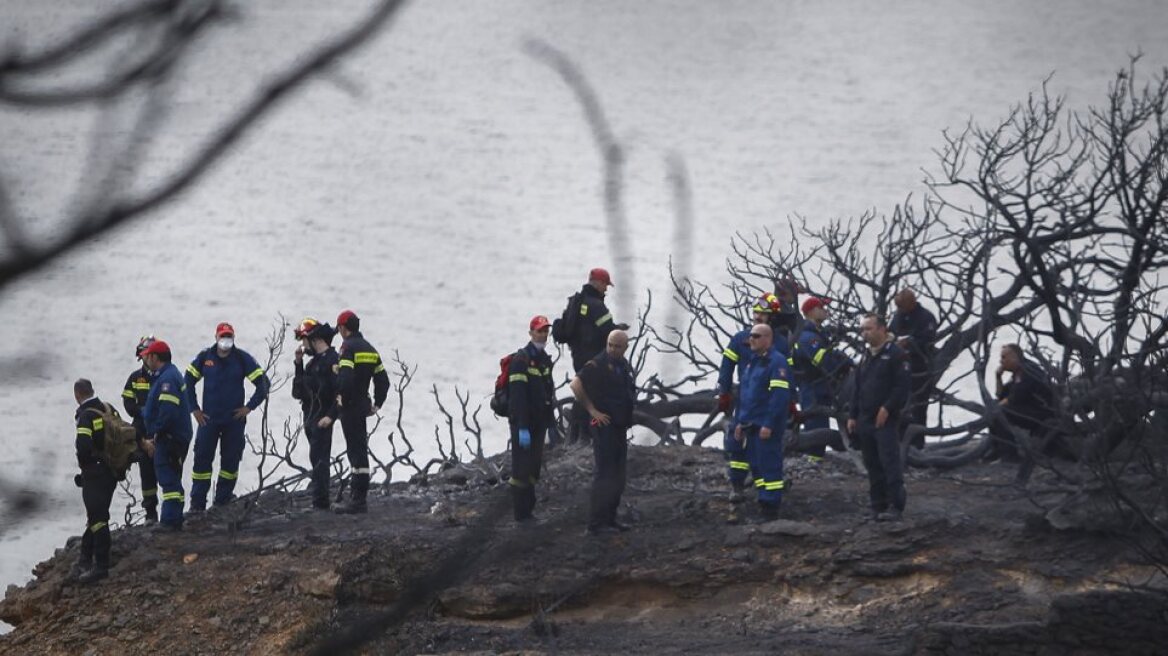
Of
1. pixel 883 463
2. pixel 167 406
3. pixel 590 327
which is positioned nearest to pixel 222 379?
pixel 167 406

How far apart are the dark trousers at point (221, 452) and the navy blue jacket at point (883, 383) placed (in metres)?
4.86

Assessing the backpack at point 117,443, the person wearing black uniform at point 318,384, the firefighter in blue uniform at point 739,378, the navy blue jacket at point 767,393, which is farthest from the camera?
the person wearing black uniform at point 318,384

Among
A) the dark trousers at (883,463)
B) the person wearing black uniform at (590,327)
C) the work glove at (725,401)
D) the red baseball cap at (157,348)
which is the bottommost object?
the dark trousers at (883,463)

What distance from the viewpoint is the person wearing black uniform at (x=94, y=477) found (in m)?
10.9

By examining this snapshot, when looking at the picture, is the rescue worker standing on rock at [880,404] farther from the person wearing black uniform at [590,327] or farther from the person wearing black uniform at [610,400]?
the person wearing black uniform at [590,327]

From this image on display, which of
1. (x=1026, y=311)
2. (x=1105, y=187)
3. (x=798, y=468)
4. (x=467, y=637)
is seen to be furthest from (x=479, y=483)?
(x=1105, y=187)

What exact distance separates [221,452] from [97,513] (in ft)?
4.75

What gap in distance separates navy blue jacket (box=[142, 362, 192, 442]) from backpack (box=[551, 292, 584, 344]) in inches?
112

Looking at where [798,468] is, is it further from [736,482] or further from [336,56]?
[336,56]

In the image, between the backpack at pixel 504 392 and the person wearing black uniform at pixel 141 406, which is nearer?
the backpack at pixel 504 392

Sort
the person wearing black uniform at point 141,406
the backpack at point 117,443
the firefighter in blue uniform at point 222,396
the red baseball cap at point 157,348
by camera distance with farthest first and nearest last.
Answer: the person wearing black uniform at point 141,406 → the firefighter in blue uniform at point 222,396 → the red baseball cap at point 157,348 → the backpack at point 117,443

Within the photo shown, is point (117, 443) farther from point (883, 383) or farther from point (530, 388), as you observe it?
point (883, 383)

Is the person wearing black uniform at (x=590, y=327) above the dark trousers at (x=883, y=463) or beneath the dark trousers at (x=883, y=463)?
above

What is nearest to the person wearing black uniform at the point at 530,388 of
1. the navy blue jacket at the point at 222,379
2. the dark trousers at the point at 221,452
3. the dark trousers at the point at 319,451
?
the dark trousers at the point at 319,451
